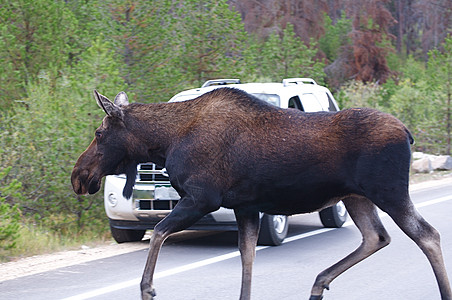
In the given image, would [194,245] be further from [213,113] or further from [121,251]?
[213,113]

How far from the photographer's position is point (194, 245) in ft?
31.5

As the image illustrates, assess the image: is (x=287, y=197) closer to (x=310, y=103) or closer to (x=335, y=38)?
(x=310, y=103)

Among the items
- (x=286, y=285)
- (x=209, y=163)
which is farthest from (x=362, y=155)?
(x=286, y=285)

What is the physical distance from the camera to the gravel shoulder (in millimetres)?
8148

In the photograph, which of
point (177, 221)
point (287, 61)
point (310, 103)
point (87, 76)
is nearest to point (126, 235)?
point (87, 76)

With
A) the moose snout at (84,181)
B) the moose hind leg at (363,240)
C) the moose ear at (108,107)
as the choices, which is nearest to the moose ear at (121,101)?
the moose ear at (108,107)

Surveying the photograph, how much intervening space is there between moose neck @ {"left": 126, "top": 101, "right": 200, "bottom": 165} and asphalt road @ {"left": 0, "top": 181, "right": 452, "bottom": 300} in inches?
59.5

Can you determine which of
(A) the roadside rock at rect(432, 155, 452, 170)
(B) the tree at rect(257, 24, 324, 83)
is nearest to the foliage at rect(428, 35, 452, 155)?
(A) the roadside rock at rect(432, 155, 452, 170)

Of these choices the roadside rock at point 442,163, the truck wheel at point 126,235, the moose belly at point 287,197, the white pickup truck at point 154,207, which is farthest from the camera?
the roadside rock at point 442,163

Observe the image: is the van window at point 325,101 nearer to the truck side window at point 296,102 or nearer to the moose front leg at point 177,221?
the truck side window at point 296,102

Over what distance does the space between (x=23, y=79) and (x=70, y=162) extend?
468cm

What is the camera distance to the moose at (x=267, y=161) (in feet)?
18.0

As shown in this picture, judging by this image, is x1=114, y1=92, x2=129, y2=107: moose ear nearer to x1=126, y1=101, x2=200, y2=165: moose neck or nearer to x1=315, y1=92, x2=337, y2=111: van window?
x1=126, y1=101, x2=200, y2=165: moose neck

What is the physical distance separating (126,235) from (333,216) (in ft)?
9.91
